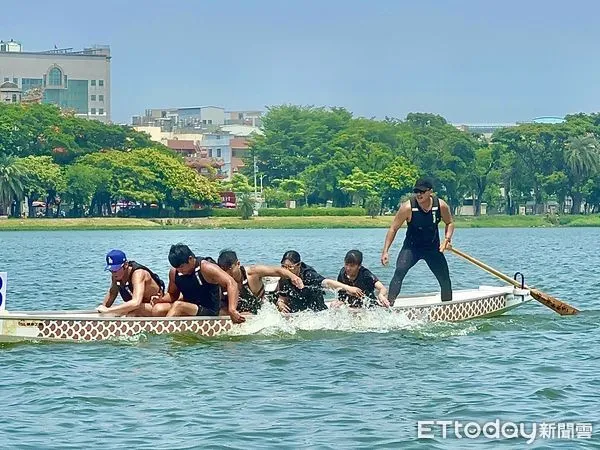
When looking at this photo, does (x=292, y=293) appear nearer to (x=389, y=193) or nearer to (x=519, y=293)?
(x=519, y=293)

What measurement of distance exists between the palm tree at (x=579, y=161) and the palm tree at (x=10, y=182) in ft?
165

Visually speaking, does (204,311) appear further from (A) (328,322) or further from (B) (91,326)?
(A) (328,322)

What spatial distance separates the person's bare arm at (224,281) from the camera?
1931cm

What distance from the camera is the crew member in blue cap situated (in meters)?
19.2

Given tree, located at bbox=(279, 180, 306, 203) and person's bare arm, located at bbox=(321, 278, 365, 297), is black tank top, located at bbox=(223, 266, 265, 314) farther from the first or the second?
tree, located at bbox=(279, 180, 306, 203)

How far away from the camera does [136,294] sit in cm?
1939

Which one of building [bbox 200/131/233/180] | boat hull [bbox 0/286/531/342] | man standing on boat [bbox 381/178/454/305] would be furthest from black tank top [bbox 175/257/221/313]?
building [bbox 200/131/233/180]

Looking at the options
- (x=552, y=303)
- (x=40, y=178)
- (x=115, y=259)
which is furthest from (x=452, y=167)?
(x=115, y=259)

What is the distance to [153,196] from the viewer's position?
113812 millimetres

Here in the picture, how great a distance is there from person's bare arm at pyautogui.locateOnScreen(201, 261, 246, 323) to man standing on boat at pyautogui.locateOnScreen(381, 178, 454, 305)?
2.68m

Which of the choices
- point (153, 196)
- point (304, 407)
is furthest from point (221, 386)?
point (153, 196)

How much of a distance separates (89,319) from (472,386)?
5777mm

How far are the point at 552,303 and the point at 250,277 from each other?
6360 millimetres

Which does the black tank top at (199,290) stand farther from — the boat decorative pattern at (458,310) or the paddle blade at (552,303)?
the paddle blade at (552,303)
